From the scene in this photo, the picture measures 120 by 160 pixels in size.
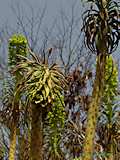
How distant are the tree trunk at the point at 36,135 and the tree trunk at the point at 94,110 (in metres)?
1.22

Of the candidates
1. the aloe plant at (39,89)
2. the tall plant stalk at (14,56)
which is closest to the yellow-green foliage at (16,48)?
the tall plant stalk at (14,56)

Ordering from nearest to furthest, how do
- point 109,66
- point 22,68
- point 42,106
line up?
point 42,106
point 22,68
point 109,66

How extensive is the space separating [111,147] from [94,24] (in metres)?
5.87

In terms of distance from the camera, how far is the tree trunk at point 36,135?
11.3 meters

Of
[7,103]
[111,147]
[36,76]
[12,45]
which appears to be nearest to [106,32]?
[36,76]

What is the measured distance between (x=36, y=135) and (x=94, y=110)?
174 centimetres

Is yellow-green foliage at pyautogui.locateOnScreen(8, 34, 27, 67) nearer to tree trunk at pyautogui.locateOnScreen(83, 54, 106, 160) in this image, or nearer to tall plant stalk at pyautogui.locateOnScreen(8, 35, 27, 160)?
tall plant stalk at pyautogui.locateOnScreen(8, 35, 27, 160)

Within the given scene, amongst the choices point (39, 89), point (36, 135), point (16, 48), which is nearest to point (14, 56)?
point (16, 48)

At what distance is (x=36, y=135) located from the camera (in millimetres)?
11398

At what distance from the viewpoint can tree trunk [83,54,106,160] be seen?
1187 cm

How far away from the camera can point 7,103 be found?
15.5m

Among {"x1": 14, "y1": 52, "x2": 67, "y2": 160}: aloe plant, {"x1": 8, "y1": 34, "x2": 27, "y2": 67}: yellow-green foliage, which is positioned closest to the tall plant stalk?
{"x1": 8, "y1": 34, "x2": 27, "y2": 67}: yellow-green foliage

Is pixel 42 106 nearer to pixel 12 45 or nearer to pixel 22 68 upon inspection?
pixel 22 68

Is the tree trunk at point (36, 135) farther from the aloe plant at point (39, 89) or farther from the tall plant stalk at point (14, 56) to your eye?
the tall plant stalk at point (14, 56)
